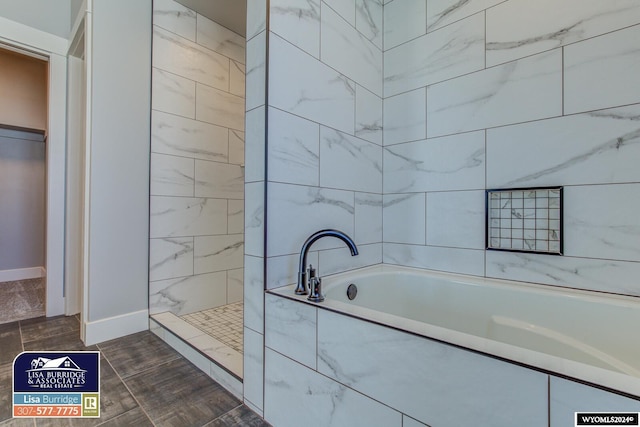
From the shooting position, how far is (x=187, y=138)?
2.22 m

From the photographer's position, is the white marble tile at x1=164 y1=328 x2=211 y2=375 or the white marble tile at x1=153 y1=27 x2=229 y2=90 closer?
the white marble tile at x1=164 y1=328 x2=211 y2=375

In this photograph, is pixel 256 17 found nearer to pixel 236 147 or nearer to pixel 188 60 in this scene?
pixel 188 60

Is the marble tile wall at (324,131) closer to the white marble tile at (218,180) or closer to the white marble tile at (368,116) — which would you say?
the white marble tile at (368,116)

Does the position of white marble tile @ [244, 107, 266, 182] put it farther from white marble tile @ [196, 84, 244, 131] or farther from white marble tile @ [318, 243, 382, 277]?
white marble tile @ [196, 84, 244, 131]

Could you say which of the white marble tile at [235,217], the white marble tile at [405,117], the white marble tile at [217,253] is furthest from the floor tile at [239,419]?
the white marble tile at [405,117]

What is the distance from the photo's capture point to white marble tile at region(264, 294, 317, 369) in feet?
3.47

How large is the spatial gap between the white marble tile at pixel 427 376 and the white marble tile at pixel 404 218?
999mm

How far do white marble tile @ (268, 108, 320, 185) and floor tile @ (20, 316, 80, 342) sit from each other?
197 centimetres

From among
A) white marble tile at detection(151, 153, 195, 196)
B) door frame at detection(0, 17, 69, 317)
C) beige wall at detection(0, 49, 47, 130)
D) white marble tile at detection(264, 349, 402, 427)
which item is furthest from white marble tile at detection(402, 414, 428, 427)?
beige wall at detection(0, 49, 47, 130)

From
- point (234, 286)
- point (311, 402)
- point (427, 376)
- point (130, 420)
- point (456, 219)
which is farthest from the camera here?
point (234, 286)

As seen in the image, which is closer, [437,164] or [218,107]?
[437,164]

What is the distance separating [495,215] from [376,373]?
3.53 ft

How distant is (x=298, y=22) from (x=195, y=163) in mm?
1349

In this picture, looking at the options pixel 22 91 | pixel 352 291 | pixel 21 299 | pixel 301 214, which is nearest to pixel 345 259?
pixel 352 291
